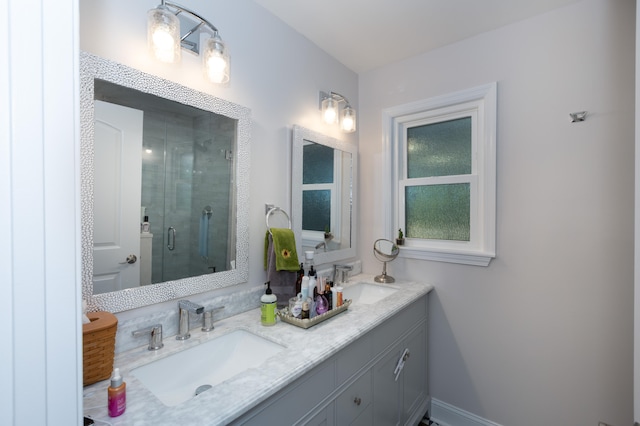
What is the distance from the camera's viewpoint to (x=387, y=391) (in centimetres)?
151

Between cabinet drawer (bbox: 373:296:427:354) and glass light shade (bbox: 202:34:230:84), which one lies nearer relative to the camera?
glass light shade (bbox: 202:34:230:84)

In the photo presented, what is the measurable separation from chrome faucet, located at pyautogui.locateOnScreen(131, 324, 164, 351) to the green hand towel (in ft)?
1.81

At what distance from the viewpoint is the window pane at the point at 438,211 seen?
1937 mm

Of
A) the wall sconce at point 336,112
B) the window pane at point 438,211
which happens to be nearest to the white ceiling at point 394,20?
the wall sconce at point 336,112

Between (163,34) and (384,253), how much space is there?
172 cm

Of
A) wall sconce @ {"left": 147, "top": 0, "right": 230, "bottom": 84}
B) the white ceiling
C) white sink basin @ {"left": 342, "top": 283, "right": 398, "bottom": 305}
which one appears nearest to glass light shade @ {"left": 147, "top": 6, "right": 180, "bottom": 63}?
wall sconce @ {"left": 147, "top": 0, "right": 230, "bottom": 84}

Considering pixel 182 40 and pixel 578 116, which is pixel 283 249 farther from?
pixel 578 116

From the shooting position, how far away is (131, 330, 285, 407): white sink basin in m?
1.01

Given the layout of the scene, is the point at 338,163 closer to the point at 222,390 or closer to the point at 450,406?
the point at 222,390

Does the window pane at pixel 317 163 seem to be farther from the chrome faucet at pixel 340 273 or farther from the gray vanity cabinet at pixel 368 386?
the gray vanity cabinet at pixel 368 386

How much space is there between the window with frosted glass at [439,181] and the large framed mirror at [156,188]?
1248mm

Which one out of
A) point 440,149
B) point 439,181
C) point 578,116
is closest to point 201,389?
point 439,181

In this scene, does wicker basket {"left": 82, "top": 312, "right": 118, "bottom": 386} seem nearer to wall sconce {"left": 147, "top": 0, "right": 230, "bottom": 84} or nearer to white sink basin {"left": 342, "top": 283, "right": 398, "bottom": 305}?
wall sconce {"left": 147, "top": 0, "right": 230, "bottom": 84}

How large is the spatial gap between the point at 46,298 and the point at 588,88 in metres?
2.19
